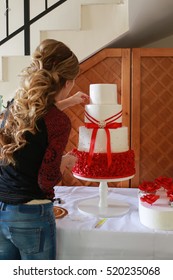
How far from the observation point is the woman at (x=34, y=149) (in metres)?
1.03

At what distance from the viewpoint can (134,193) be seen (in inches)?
77.0

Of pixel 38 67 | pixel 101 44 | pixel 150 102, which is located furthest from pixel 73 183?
pixel 38 67

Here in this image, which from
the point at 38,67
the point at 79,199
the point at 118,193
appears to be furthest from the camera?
the point at 118,193

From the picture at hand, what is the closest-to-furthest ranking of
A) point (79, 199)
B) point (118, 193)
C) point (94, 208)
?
1. point (94, 208)
2. point (79, 199)
3. point (118, 193)

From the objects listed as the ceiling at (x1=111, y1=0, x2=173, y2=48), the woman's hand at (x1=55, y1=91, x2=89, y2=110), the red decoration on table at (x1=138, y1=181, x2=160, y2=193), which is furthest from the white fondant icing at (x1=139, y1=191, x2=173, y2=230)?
the ceiling at (x1=111, y1=0, x2=173, y2=48)

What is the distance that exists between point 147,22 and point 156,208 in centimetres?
141

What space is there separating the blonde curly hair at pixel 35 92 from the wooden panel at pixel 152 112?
3.63 feet

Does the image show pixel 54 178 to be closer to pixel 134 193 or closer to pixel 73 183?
pixel 134 193

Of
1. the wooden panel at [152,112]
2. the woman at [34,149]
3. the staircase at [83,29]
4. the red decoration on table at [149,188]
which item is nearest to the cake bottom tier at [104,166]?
the red decoration on table at [149,188]

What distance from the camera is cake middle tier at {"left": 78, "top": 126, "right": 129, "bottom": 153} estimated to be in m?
1.51

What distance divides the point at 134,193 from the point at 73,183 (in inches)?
19.3

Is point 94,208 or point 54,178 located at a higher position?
point 54,178

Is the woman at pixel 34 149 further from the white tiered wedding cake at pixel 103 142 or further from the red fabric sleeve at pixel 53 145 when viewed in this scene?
the white tiered wedding cake at pixel 103 142
